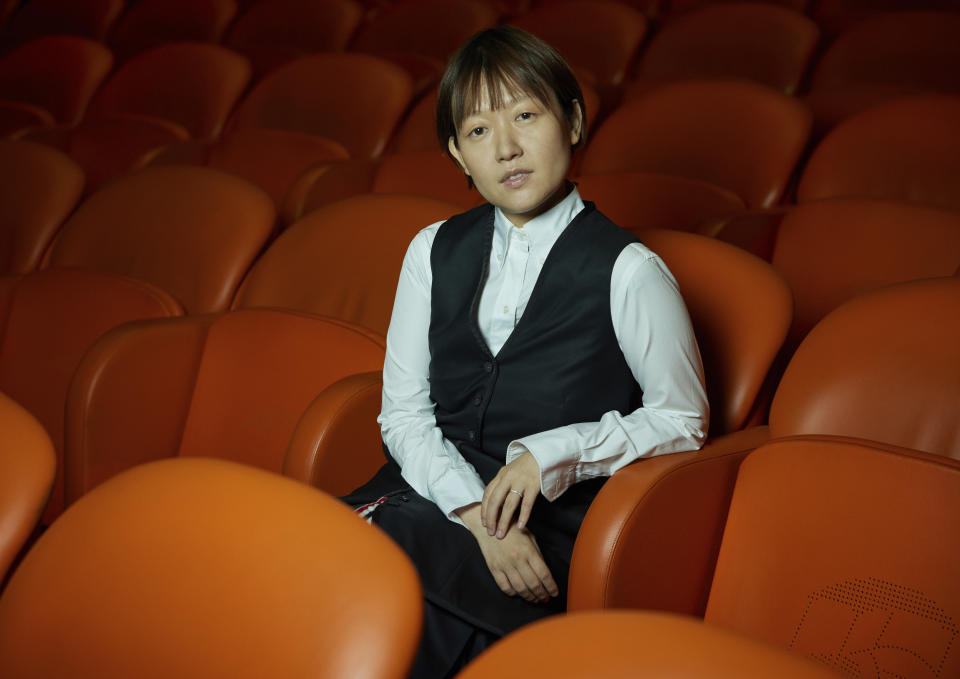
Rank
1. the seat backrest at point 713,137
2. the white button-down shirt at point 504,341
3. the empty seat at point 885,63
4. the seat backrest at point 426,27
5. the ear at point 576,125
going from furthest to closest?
the seat backrest at point 426,27, the empty seat at point 885,63, the seat backrest at point 713,137, the ear at point 576,125, the white button-down shirt at point 504,341

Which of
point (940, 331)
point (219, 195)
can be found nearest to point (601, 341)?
point (940, 331)

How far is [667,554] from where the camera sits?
1.11 m

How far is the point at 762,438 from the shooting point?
1.25 meters

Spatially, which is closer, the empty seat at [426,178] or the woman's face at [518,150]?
the woman's face at [518,150]

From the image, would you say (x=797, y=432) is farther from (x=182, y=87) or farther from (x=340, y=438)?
(x=182, y=87)

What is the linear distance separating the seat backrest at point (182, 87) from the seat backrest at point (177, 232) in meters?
1.27

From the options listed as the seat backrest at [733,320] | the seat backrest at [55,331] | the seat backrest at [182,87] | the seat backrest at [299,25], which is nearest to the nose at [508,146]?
the seat backrest at [733,320]

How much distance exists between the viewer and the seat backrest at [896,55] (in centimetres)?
270

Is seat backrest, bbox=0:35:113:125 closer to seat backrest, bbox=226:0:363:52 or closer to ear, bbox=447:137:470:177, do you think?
seat backrest, bbox=226:0:363:52

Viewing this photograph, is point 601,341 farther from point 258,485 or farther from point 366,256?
point 366,256

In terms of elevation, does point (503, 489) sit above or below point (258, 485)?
below

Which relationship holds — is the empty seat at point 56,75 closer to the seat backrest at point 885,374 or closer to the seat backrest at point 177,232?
the seat backrest at point 177,232

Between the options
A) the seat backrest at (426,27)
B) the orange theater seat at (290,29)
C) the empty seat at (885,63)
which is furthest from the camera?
the orange theater seat at (290,29)

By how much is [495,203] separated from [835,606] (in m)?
0.66
